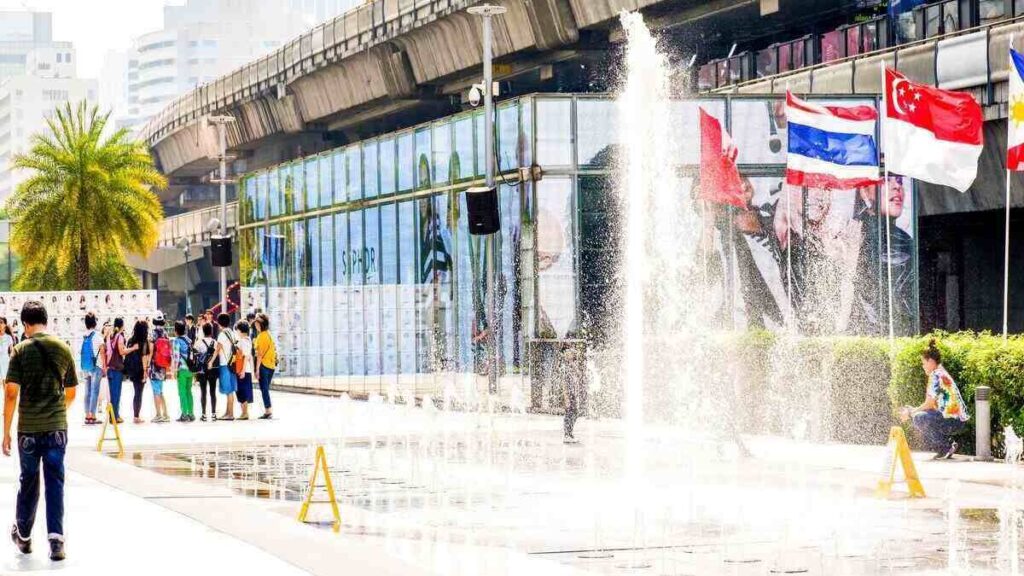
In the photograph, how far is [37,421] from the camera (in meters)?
11.6

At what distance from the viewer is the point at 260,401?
112 ft

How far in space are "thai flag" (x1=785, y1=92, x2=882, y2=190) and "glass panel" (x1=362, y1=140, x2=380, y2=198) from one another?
13047 millimetres

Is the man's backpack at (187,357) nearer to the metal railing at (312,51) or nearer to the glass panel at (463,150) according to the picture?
the glass panel at (463,150)

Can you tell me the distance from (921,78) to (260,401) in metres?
17.3

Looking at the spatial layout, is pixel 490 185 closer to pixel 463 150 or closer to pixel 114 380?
pixel 463 150

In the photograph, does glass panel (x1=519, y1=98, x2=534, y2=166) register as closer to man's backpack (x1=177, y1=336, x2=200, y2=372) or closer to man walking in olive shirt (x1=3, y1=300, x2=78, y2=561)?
man's backpack (x1=177, y1=336, x2=200, y2=372)

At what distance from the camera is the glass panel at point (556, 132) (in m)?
32.1

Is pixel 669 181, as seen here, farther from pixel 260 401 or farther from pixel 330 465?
pixel 330 465

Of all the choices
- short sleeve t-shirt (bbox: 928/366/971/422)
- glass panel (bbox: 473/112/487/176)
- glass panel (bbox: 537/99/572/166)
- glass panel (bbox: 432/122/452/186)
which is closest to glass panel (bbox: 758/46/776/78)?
glass panel (bbox: 432/122/452/186)

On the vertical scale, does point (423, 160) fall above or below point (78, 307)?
above

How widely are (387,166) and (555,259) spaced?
8.97 metres

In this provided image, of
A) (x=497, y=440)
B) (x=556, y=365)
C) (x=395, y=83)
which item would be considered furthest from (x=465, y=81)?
(x=497, y=440)

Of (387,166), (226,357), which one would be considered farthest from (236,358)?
(387,166)

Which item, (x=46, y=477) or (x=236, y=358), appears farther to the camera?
(x=236, y=358)
